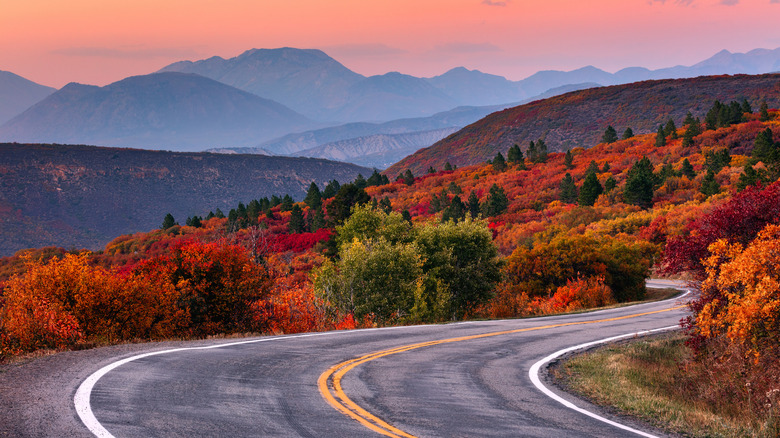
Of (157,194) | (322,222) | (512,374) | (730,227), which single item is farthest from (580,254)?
(157,194)

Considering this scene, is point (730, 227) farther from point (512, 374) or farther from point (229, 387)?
point (229, 387)

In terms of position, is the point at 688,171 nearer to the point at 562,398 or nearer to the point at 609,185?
the point at 609,185

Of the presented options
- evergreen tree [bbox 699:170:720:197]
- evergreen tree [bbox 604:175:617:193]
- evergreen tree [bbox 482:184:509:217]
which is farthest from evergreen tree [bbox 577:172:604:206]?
evergreen tree [bbox 699:170:720:197]

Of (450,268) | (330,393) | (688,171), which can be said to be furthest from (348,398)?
(688,171)

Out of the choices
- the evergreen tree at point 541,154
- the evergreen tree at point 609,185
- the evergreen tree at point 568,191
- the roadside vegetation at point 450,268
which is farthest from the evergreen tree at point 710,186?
the evergreen tree at point 541,154

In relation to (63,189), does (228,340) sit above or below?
below

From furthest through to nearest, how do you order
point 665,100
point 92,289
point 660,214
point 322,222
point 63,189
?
point 63,189 < point 665,100 < point 322,222 < point 660,214 < point 92,289

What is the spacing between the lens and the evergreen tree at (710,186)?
51875 mm

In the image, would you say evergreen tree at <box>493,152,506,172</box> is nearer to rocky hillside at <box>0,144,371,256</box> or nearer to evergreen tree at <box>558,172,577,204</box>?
evergreen tree at <box>558,172,577,204</box>

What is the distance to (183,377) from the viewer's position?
29.7 feet

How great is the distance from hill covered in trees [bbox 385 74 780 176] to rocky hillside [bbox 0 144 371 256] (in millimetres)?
54978

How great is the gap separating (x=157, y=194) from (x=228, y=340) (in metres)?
183

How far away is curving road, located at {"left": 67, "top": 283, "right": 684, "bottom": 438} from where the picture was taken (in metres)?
6.80

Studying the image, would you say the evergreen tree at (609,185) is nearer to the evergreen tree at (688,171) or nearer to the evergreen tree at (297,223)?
the evergreen tree at (688,171)
